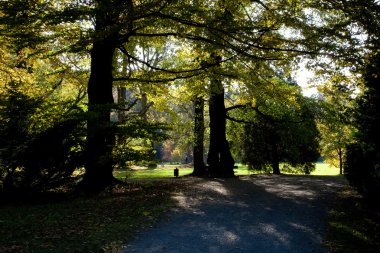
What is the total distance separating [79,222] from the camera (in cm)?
715

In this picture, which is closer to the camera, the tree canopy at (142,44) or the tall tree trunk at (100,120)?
the tree canopy at (142,44)

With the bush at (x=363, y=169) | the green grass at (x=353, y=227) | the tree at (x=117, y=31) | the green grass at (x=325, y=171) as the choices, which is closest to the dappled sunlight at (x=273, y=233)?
the green grass at (x=353, y=227)

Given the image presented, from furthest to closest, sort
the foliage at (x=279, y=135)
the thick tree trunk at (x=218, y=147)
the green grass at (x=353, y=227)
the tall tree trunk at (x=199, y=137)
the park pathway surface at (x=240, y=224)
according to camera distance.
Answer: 1. the foliage at (x=279, y=135)
2. the tall tree trunk at (x=199, y=137)
3. the thick tree trunk at (x=218, y=147)
4. the green grass at (x=353, y=227)
5. the park pathway surface at (x=240, y=224)

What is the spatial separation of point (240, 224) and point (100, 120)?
5.18 m

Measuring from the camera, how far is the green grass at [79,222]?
5781 mm

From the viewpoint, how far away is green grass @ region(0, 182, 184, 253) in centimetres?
578

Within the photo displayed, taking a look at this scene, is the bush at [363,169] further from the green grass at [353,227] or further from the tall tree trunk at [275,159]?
the tall tree trunk at [275,159]

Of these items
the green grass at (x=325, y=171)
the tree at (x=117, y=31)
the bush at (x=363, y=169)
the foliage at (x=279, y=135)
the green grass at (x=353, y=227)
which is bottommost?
the green grass at (x=325, y=171)

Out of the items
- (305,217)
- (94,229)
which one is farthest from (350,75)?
(94,229)

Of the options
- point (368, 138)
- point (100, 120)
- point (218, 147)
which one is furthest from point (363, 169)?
point (218, 147)

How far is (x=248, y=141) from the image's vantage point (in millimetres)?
23281

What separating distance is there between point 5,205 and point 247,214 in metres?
6.10

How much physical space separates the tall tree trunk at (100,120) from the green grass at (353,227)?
6222 mm

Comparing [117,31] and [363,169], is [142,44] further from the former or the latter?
[363,169]
